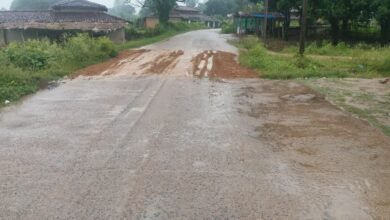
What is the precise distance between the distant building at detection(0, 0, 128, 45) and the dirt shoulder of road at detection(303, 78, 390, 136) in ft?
75.9

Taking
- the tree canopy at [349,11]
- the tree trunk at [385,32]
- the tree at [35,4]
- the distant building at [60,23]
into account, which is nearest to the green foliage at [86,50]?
the distant building at [60,23]

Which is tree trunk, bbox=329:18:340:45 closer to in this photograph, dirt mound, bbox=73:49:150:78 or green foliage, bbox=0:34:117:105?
green foliage, bbox=0:34:117:105

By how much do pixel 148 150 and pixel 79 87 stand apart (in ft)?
25.0

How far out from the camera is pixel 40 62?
17.4 m

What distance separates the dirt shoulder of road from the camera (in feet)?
32.3

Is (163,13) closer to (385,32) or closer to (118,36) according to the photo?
(118,36)

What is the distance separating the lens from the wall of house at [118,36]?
38125 millimetres

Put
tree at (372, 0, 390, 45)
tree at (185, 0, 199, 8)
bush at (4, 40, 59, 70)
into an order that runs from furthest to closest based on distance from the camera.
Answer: tree at (185, 0, 199, 8) < tree at (372, 0, 390, 45) < bush at (4, 40, 59, 70)

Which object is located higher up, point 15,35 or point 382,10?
point 382,10

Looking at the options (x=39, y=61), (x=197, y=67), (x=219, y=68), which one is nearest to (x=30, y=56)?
(x=39, y=61)

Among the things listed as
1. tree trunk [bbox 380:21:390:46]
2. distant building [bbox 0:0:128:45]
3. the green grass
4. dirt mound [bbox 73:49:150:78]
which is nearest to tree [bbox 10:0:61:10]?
distant building [bbox 0:0:128:45]

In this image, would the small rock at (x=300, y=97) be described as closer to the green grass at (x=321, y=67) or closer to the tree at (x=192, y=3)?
the green grass at (x=321, y=67)

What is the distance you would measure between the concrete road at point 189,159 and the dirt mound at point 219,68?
4.67 m

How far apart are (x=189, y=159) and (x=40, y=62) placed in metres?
12.5
